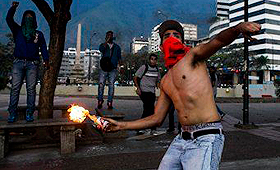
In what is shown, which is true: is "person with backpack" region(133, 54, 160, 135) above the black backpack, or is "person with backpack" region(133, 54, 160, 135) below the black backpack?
below

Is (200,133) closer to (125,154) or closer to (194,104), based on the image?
(194,104)

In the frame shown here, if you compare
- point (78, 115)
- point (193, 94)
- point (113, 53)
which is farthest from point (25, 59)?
point (193, 94)

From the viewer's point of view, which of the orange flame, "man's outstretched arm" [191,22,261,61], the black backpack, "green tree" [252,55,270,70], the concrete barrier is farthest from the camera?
"green tree" [252,55,270,70]

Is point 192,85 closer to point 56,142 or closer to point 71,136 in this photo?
point 71,136

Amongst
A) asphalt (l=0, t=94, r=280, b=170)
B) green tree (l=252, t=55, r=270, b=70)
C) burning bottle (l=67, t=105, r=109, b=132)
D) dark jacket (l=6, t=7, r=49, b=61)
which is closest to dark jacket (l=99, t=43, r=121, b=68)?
asphalt (l=0, t=94, r=280, b=170)

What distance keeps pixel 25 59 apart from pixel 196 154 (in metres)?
4.17

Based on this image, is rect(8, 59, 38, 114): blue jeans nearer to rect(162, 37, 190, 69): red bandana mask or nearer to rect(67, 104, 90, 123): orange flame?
rect(67, 104, 90, 123): orange flame

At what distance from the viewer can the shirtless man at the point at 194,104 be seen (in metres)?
1.99

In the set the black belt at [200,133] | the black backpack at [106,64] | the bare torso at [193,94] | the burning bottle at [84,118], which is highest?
the black backpack at [106,64]

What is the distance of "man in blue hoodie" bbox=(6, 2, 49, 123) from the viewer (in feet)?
16.1

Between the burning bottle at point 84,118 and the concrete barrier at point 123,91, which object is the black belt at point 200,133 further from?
the concrete barrier at point 123,91

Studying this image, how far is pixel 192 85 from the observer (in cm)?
214

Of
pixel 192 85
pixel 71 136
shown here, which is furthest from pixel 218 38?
pixel 71 136

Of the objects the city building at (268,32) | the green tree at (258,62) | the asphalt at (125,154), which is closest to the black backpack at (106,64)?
the asphalt at (125,154)
